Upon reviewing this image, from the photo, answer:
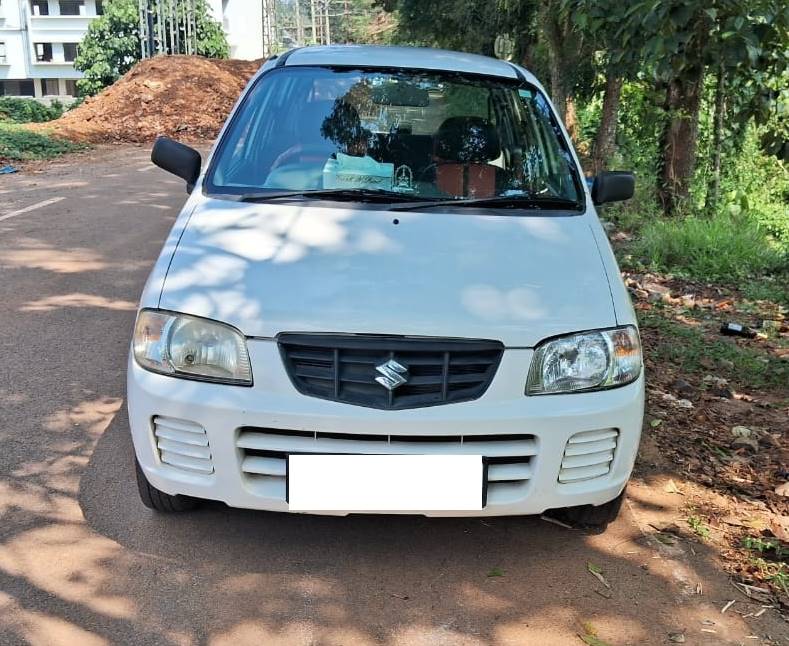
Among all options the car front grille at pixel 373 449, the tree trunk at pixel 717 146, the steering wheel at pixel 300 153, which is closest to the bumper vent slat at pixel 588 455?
the car front grille at pixel 373 449

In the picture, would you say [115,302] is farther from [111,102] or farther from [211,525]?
[111,102]

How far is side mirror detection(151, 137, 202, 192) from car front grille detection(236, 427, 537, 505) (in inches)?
Result: 65.3

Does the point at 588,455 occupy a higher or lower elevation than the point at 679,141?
lower

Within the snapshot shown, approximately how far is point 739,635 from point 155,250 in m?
6.45

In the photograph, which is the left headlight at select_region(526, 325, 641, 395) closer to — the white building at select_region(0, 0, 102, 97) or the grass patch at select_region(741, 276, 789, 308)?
the grass patch at select_region(741, 276, 789, 308)

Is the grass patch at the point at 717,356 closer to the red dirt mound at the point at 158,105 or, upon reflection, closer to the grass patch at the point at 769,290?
the grass patch at the point at 769,290

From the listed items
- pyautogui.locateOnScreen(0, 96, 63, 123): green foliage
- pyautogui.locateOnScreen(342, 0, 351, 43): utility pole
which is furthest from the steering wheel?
pyautogui.locateOnScreen(342, 0, 351, 43): utility pole

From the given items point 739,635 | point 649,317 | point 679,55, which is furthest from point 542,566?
point 679,55

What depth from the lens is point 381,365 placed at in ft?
9.50

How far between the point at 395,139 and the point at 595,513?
1895mm

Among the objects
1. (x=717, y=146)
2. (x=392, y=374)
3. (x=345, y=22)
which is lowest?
(x=717, y=146)

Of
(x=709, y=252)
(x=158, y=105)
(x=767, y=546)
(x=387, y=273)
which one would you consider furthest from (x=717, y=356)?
(x=158, y=105)

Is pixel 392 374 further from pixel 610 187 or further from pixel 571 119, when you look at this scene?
pixel 571 119

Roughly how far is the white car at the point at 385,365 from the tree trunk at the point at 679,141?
747cm
